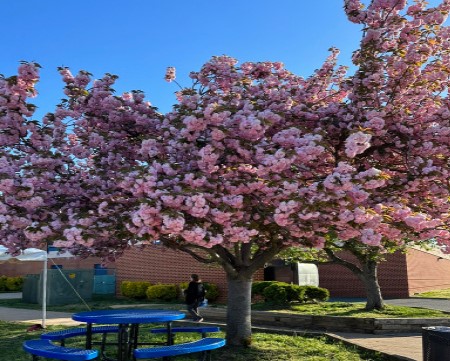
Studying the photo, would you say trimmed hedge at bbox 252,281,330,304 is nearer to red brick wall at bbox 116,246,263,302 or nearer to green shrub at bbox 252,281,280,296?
green shrub at bbox 252,281,280,296

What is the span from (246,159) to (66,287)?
17902mm

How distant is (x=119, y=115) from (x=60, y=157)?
1211 mm

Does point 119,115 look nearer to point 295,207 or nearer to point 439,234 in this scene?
point 295,207

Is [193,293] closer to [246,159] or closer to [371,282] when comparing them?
[371,282]

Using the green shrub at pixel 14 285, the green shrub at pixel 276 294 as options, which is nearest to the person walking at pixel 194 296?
the green shrub at pixel 276 294

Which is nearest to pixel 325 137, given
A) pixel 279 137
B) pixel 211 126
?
pixel 279 137

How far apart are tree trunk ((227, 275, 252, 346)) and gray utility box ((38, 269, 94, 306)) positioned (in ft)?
44.2

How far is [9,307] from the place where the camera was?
21.0m

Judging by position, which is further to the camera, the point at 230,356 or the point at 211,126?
the point at 230,356

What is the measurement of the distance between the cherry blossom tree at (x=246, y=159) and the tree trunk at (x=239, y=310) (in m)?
0.02

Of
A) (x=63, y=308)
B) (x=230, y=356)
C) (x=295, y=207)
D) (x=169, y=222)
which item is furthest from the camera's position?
(x=63, y=308)

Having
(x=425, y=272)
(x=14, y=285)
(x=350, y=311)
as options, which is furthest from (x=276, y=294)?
(x=14, y=285)

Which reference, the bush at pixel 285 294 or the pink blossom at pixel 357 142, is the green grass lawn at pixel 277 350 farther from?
the bush at pixel 285 294

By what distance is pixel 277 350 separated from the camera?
8750 millimetres
